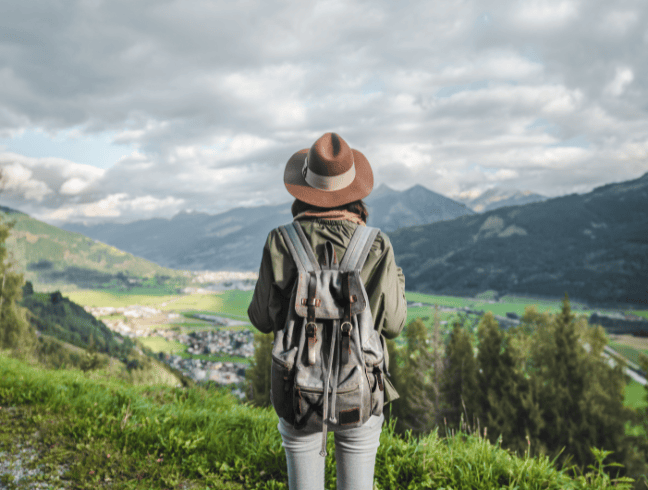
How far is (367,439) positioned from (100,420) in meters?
3.34

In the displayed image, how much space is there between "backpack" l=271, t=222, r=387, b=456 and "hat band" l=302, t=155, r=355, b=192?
0.40m

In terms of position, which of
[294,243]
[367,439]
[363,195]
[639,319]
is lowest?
[639,319]

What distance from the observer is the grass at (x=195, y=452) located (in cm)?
325

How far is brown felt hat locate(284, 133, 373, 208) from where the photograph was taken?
2221 millimetres

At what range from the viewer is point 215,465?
3.49 meters

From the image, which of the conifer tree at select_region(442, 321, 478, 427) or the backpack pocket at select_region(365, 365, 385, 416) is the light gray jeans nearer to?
the backpack pocket at select_region(365, 365, 385, 416)

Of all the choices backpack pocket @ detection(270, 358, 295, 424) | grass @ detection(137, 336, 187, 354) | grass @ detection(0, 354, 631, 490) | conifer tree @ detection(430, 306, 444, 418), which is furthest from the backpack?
grass @ detection(137, 336, 187, 354)

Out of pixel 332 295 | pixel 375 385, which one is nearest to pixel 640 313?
pixel 375 385

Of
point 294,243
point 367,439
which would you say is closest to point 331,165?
point 294,243

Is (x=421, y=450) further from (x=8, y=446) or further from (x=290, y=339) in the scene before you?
(x=8, y=446)

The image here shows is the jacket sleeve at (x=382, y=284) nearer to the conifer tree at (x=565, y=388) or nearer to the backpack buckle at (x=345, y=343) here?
the backpack buckle at (x=345, y=343)

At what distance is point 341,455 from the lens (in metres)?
2.22

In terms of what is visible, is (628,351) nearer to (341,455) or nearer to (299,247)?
(341,455)

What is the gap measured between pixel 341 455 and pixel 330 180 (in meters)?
1.59
